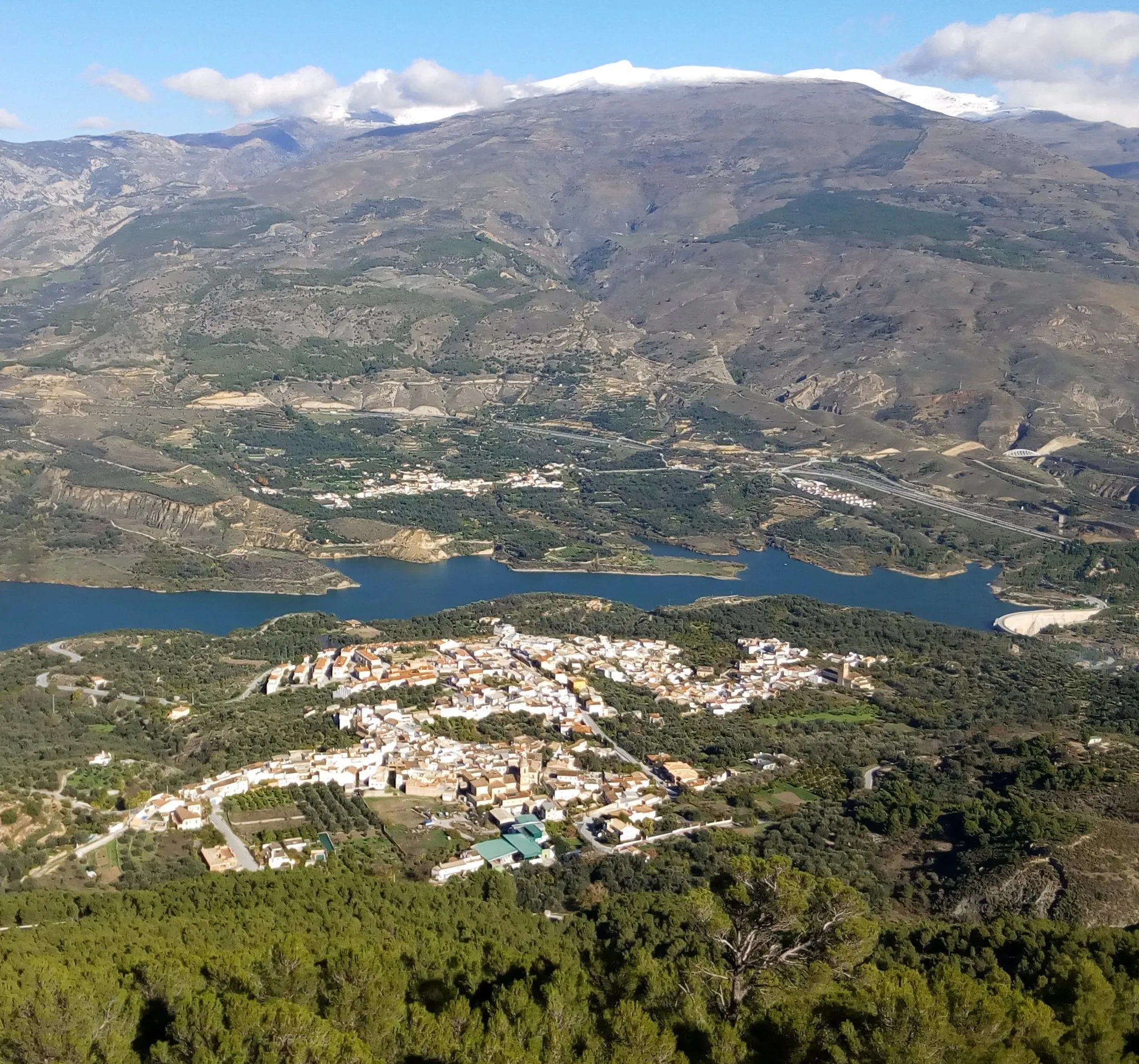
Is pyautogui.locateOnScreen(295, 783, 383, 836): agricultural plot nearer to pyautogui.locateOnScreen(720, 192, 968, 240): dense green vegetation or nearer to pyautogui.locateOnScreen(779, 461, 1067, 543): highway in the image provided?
pyautogui.locateOnScreen(779, 461, 1067, 543): highway

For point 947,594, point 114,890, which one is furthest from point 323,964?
point 947,594

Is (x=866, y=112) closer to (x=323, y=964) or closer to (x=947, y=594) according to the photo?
(x=947, y=594)

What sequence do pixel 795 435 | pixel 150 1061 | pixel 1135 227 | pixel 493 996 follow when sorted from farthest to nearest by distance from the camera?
pixel 1135 227 → pixel 795 435 → pixel 493 996 → pixel 150 1061

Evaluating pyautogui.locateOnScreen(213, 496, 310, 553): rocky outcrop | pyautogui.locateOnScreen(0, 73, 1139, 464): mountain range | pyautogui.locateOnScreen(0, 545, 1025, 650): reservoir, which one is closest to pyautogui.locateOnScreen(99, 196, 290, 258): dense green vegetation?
pyautogui.locateOnScreen(0, 73, 1139, 464): mountain range

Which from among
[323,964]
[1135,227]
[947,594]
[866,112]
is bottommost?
[947,594]

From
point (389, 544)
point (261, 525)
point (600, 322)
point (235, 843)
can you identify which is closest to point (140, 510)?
point (261, 525)

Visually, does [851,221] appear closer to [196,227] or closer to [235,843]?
[196,227]
